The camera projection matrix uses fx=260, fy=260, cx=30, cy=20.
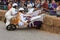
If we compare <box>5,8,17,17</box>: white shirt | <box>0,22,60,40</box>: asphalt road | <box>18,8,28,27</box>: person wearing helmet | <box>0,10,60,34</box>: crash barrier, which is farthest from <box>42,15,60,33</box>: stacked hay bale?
<box>5,8,17,17</box>: white shirt

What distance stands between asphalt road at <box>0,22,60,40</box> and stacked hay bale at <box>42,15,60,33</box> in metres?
0.36

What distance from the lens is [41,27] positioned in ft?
45.2

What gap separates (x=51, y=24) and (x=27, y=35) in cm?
143

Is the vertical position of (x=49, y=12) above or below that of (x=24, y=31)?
above

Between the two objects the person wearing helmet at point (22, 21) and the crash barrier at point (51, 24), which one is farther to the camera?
the person wearing helmet at point (22, 21)

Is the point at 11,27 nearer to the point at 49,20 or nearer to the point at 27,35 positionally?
the point at 27,35

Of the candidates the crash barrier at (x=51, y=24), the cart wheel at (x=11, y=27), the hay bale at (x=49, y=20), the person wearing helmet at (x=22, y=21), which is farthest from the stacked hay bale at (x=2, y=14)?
the hay bale at (x=49, y=20)

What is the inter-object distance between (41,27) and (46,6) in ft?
6.03

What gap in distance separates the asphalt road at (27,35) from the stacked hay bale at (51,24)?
0.36m

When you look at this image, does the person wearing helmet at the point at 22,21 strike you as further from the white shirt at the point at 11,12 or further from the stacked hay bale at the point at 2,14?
the stacked hay bale at the point at 2,14

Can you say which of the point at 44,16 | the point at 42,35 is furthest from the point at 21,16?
the point at 42,35

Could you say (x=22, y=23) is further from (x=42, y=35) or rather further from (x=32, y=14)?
(x=42, y=35)

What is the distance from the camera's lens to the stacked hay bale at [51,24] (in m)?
12.7

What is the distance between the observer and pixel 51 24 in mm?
13016
